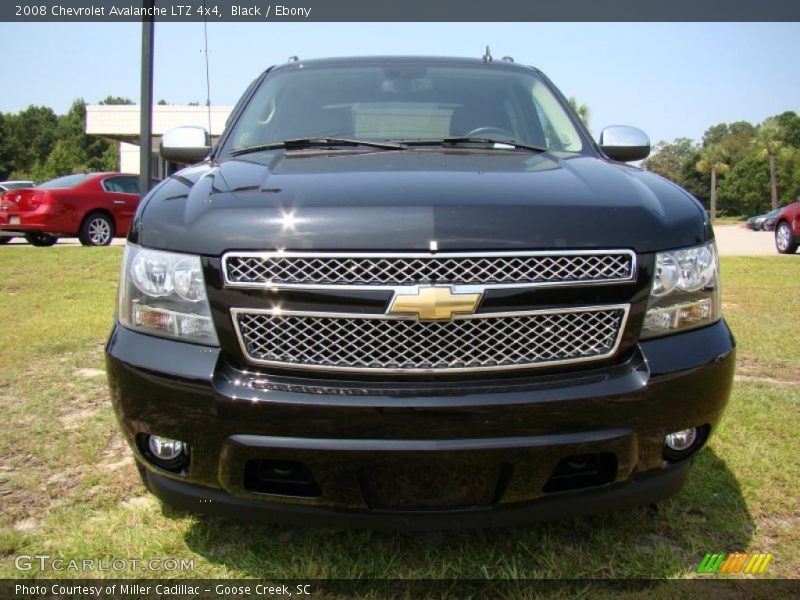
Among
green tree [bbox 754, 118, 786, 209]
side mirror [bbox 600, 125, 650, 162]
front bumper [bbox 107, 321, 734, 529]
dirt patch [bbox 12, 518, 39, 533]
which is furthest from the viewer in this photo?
green tree [bbox 754, 118, 786, 209]

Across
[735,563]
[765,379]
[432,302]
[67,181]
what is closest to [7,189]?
[67,181]

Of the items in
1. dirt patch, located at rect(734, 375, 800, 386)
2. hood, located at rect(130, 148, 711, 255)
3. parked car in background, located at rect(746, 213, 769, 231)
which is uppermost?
hood, located at rect(130, 148, 711, 255)

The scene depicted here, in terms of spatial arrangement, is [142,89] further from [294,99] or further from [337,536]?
[337,536]

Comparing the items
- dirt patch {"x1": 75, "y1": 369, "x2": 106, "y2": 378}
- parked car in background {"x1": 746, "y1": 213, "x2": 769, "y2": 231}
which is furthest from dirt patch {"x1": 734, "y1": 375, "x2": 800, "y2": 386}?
parked car in background {"x1": 746, "y1": 213, "x2": 769, "y2": 231}

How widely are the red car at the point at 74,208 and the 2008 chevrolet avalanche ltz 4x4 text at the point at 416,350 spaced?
10.3 meters

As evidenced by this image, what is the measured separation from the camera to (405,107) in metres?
3.07

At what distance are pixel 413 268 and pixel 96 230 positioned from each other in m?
11.4

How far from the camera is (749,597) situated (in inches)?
77.6

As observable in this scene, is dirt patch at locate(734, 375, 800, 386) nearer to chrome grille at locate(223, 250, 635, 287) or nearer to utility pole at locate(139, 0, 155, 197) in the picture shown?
chrome grille at locate(223, 250, 635, 287)

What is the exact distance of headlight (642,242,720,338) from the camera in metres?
1.90

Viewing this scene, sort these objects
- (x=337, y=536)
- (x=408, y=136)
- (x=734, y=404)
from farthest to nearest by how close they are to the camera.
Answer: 1. (x=734, y=404)
2. (x=408, y=136)
3. (x=337, y=536)

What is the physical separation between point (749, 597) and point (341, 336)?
4.62 ft

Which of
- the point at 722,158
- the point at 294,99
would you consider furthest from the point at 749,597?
the point at 722,158

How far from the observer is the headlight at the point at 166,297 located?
6.02 feet
